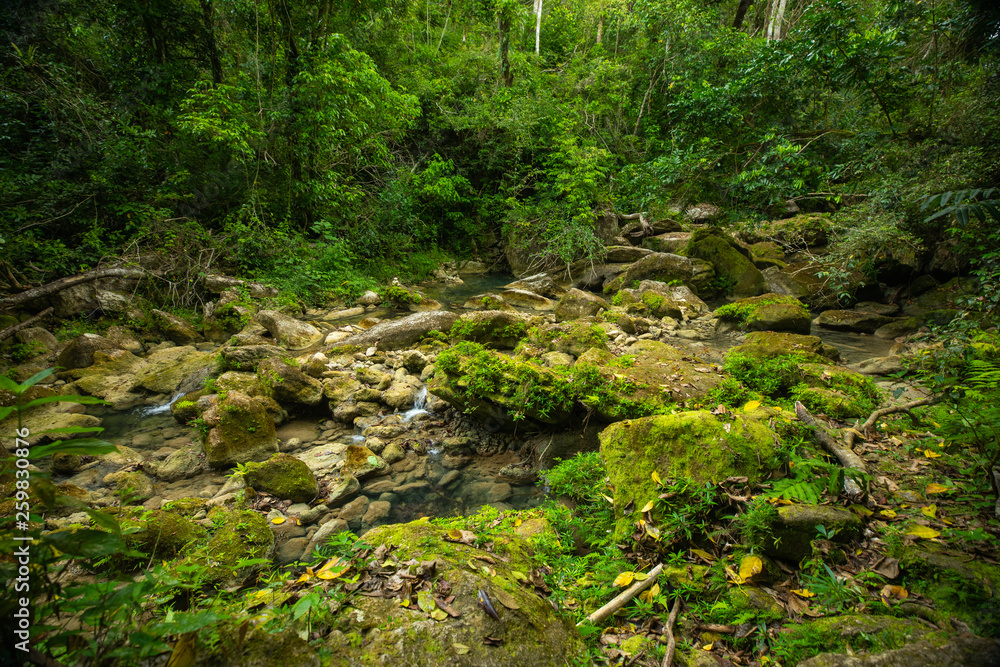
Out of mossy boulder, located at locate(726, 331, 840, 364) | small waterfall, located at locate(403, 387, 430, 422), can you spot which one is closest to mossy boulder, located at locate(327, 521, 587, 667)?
small waterfall, located at locate(403, 387, 430, 422)

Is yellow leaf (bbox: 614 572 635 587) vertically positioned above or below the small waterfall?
above

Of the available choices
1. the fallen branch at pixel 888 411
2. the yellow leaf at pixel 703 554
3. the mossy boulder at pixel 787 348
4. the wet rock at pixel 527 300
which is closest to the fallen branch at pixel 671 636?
the yellow leaf at pixel 703 554

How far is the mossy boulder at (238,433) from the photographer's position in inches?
186

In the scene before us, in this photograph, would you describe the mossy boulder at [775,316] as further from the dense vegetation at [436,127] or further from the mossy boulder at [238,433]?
the mossy boulder at [238,433]

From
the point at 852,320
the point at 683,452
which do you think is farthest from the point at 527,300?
the point at 683,452

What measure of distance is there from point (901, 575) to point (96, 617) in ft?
11.7

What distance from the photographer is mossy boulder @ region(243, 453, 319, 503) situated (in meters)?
4.16

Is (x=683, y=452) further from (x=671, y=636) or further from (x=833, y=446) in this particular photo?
(x=671, y=636)

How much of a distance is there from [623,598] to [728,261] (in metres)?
10.7

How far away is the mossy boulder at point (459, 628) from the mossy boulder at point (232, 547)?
4.10 feet

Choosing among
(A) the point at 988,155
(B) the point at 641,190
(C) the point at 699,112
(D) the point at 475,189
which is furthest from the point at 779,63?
(D) the point at 475,189

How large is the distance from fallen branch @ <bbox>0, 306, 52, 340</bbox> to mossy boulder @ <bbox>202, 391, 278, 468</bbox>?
455cm

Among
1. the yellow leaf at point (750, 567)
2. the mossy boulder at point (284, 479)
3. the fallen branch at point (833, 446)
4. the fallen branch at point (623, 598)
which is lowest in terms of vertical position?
the mossy boulder at point (284, 479)

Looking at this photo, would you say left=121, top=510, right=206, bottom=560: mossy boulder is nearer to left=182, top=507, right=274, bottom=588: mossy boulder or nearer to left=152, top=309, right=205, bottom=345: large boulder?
left=182, top=507, right=274, bottom=588: mossy boulder
